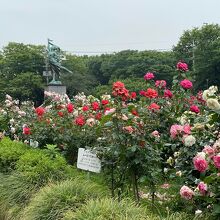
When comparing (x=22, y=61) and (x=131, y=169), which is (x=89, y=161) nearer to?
(x=131, y=169)

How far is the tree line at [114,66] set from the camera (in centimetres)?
4228

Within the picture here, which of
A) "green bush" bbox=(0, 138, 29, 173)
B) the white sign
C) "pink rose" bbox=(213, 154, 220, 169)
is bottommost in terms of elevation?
"green bush" bbox=(0, 138, 29, 173)

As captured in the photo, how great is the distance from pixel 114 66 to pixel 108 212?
54.6 m

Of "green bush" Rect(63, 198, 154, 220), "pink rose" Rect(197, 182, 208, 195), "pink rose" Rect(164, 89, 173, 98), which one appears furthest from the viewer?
"pink rose" Rect(164, 89, 173, 98)

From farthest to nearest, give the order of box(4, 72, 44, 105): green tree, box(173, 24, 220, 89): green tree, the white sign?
box(4, 72, 44, 105): green tree
box(173, 24, 220, 89): green tree
the white sign

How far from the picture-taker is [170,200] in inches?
192

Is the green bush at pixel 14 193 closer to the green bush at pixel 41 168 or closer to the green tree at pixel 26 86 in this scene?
the green bush at pixel 41 168

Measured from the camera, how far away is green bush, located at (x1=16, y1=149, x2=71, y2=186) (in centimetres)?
541

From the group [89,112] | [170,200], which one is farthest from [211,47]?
[170,200]

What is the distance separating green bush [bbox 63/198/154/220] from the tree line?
36020 millimetres

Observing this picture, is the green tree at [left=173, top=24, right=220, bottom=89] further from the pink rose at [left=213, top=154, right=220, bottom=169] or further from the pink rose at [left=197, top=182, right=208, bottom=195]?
the pink rose at [left=213, top=154, right=220, bottom=169]

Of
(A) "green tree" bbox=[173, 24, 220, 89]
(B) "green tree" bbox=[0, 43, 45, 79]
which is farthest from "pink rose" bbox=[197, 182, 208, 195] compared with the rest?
(B) "green tree" bbox=[0, 43, 45, 79]

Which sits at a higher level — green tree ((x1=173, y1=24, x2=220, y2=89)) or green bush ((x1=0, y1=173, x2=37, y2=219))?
green tree ((x1=173, y1=24, x2=220, y2=89))

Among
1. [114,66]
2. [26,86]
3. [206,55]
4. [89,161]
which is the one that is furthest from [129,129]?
[114,66]
